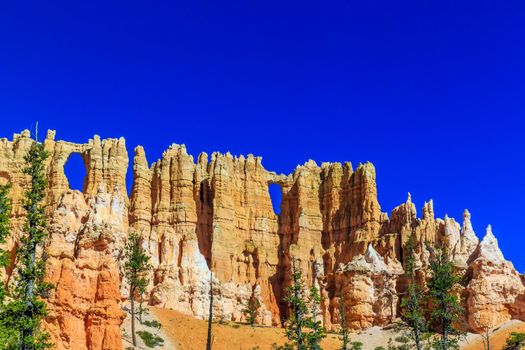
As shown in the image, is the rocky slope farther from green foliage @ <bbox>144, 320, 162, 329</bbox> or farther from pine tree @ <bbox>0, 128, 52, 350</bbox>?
pine tree @ <bbox>0, 128, 52, 350</bbox>

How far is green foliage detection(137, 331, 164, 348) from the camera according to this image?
7514cm

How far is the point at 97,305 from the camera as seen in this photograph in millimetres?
58125

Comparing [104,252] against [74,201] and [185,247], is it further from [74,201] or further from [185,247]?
[185,247]

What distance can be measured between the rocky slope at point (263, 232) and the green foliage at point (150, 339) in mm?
10417

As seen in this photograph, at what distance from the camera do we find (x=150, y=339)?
3007 inches

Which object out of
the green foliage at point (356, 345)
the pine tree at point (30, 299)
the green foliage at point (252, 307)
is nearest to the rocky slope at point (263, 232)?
the green foliage at point (252, 307)

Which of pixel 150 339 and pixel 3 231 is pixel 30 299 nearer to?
pixel 3 231

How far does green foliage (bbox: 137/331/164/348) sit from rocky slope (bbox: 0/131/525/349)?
10.4 m

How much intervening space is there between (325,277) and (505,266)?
92.4ft

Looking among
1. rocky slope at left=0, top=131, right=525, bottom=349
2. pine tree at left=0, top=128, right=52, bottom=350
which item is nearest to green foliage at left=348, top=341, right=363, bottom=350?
rocky slope at left=0, top=131, right=525, bottom=349

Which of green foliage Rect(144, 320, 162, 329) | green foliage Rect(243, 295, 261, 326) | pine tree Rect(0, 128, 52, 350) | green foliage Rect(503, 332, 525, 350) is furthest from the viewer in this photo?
green foliage Rect(243, 295, 261, 326)

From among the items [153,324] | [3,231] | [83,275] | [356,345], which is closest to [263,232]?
[356,345]

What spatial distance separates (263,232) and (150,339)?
157 ft

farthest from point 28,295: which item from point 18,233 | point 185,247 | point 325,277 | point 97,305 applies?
point 325,277
